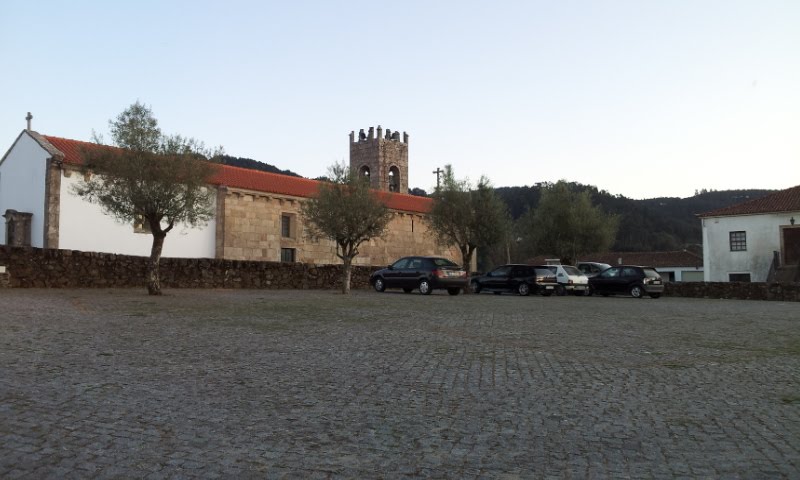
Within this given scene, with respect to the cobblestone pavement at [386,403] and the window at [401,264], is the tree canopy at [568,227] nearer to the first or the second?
the window at [401,264]

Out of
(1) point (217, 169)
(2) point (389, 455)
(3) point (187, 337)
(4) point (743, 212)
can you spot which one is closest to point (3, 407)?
(2) point (389, 455)

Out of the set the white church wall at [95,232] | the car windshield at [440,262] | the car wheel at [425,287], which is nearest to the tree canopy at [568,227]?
the car windshield at [440,262]

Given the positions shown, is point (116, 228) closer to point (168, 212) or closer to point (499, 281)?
point (168, 212)

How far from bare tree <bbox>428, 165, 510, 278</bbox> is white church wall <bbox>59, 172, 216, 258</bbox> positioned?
12.8 m

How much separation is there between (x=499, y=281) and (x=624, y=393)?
22.2m

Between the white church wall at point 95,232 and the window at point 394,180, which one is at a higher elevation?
the window at point 394,180

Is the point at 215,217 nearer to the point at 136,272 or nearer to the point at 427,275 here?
the point at 136,272

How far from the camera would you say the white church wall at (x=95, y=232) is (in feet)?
94.7

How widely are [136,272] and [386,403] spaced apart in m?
20.1

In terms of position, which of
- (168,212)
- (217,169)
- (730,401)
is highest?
(217,169)

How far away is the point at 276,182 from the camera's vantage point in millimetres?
39438

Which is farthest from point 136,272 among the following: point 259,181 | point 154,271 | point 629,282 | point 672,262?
point 672,262

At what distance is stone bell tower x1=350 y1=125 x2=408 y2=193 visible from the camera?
159ft

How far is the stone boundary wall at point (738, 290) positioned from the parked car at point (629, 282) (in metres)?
3.00
